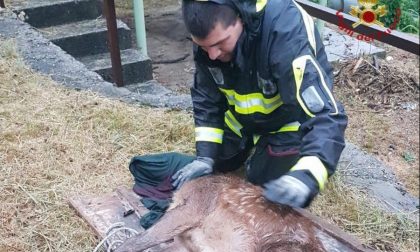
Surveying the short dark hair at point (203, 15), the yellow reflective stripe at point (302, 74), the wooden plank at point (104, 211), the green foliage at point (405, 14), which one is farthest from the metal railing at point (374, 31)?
the green foliage at point (405, 14)

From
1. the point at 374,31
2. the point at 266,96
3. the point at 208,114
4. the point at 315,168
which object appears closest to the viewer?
the point at 315,168

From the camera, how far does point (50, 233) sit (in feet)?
11.7

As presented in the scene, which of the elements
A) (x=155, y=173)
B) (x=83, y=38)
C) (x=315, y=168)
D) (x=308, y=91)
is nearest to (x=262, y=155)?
(x=155, y=173)

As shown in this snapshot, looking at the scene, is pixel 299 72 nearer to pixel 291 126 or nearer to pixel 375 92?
pixel 291 126

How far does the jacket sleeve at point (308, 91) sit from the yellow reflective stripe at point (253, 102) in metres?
0.25

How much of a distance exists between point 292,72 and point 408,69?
167 inches

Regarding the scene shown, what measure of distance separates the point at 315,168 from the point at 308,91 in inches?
16.7

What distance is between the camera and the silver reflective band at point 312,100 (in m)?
2.97

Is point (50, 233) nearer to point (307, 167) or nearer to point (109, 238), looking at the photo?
point (109, 238)

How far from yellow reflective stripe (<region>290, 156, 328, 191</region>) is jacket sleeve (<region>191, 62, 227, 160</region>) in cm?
94

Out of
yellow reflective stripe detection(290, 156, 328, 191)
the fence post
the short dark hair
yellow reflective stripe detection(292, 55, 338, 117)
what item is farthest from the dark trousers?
the fence post

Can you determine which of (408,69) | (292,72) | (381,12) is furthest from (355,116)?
(292,72)

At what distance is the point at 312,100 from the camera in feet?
9.77

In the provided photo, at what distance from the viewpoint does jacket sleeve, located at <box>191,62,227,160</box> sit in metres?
3.67
